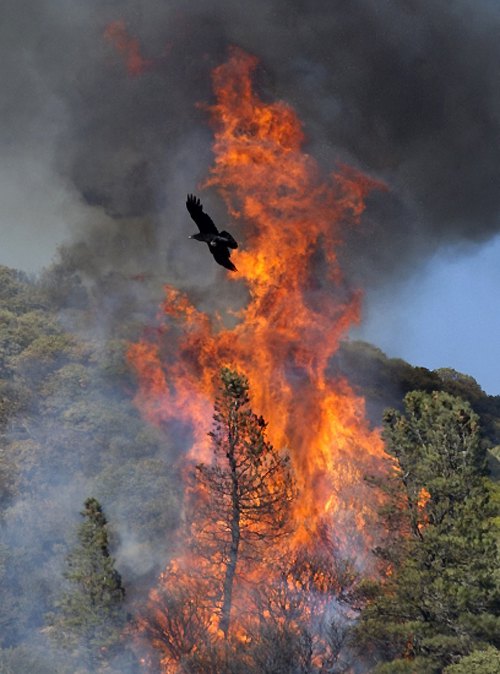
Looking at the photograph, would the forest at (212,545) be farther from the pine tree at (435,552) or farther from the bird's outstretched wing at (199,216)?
the bird's outstretched wing at (199,216)

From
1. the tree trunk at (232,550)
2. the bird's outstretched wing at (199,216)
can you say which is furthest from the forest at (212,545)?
the bird's outstretched wing at (199,216)

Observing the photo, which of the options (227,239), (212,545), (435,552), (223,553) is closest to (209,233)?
(227,239)

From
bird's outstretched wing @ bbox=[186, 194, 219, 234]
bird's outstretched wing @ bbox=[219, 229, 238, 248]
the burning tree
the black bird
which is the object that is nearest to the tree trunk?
the burning tree

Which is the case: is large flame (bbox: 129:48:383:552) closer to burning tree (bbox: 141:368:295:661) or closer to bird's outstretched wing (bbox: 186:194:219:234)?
burning tree (bbox: 141:368:295:661)

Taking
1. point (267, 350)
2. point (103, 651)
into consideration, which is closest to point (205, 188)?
point (267, 350)

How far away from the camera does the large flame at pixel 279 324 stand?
176 ft

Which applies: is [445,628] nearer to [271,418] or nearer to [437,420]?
[437,420]

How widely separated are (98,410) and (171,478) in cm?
1008

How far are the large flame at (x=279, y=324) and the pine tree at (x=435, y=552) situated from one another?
15739 millimetres

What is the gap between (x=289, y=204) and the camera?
6309 cm

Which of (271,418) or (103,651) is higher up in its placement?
(271,418)

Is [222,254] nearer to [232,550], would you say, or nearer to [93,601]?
[232,550]

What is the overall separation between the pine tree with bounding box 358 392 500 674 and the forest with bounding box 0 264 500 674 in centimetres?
9

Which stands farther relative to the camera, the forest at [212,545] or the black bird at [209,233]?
the forest at [212,545]
